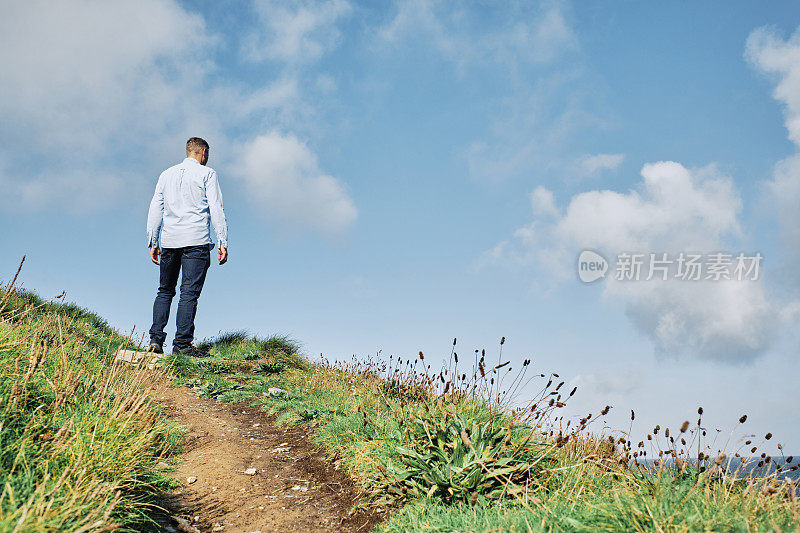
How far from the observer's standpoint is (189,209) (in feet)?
32.8

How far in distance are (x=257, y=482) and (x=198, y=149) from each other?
7.57 m

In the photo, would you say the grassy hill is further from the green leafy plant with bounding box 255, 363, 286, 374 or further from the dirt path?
the green leafy plant with bounding box 255, 363, 286, 374

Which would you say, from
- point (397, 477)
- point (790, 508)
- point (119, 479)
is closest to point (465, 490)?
point (397, 477)

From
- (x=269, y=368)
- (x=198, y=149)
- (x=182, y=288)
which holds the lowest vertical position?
(x=269, y=368)

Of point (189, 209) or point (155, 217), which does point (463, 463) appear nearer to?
point (189, 209)

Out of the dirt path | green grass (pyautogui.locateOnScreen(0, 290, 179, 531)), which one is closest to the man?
the dirt path

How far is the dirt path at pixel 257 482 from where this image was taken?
417 centimetres

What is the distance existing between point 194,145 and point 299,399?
237 inches

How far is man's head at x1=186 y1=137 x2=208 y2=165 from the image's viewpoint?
34.3 feet

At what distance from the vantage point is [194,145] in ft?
34.4

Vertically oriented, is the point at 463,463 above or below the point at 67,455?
above

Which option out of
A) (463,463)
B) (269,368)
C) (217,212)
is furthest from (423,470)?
(217,212)

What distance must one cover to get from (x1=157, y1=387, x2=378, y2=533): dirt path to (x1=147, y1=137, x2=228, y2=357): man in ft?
11.8

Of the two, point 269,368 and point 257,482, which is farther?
point 269,368
